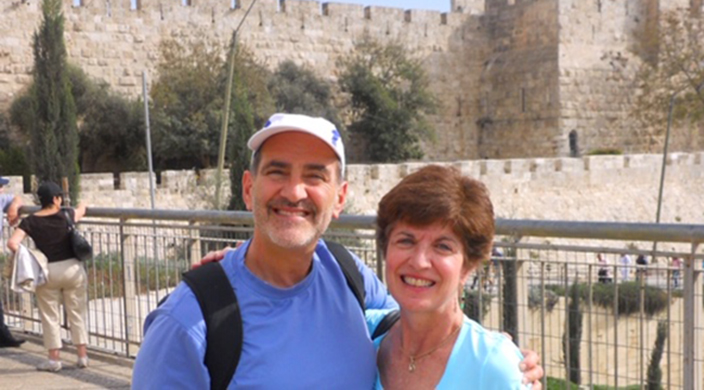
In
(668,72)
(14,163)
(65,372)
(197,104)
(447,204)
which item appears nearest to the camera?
(447,204)

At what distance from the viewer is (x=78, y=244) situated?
498 centimetres

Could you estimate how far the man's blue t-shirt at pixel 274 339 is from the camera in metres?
1.65

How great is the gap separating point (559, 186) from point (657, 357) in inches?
723

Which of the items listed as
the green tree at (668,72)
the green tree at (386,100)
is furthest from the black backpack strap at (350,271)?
the green tree at (668,72)

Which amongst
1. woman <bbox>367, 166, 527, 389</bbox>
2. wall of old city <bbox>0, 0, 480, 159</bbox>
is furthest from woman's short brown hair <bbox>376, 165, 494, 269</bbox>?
wall of old city <bbox>0, 0, 480, 159</bbox>

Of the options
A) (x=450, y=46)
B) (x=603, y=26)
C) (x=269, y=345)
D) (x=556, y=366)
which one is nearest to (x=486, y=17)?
(x=450, y=46)

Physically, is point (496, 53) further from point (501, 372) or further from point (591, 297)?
point (501, 372)

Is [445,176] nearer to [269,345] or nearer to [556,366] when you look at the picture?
[269,345]

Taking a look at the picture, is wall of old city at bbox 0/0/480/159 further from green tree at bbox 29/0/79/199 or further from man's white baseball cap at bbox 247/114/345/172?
man's white baseball cap at bbox 247/114/345/172

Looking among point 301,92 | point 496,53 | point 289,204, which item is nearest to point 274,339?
point 289,204

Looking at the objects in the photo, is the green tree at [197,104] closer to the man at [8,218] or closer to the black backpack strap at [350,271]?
the man at [8,218]

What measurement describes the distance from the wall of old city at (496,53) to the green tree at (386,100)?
587mm

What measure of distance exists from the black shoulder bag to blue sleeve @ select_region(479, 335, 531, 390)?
3.60 meters

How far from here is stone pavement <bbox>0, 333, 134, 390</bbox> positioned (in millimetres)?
4543
